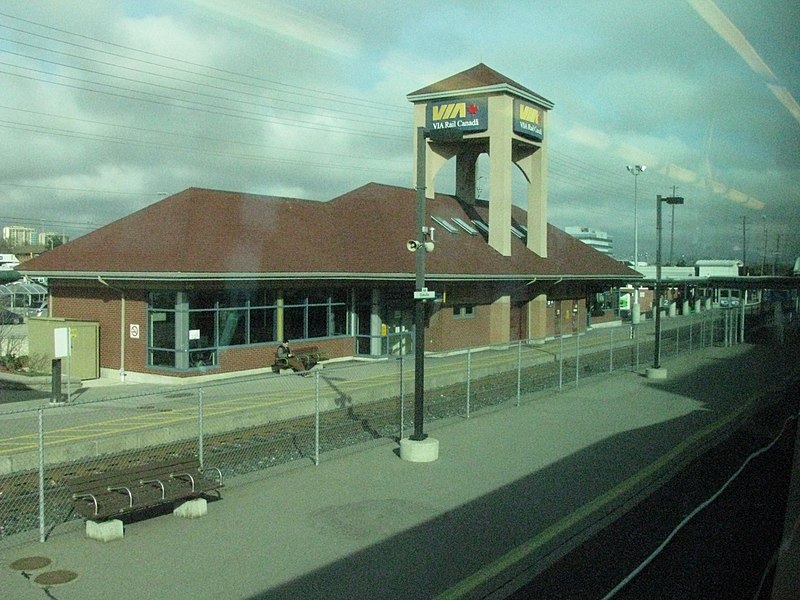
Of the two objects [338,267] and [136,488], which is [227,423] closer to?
[136,488]

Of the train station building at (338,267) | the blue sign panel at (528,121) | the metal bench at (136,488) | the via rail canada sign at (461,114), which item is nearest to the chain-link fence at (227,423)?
the metal bench at (136,488)

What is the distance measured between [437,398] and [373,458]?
7274 millimetres

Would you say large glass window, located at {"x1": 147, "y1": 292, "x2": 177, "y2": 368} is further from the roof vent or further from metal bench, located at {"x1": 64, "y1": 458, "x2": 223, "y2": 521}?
the roof vent

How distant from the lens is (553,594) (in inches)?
279

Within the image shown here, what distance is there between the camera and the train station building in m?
24.4

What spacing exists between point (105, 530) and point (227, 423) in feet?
23.7

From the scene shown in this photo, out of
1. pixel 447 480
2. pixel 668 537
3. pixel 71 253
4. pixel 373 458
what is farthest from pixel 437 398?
pixel 71 253

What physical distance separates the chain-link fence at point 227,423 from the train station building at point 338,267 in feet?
8.89

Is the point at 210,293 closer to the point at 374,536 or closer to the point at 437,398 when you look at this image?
the point at 437,398

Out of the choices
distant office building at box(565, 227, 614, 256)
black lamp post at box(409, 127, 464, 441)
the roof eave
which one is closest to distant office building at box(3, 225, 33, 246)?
distant office building at box(565, 227, 614, 256)

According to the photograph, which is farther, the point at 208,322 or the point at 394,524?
the point at 208,322

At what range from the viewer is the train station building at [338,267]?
24375mm

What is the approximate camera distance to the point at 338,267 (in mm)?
27594

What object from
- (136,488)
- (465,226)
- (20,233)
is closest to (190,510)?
(136,488)
